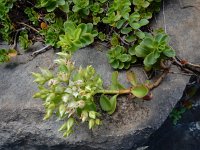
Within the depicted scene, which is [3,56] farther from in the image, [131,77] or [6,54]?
[131,77]

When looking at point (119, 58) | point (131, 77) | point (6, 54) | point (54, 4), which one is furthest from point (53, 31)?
point (131, 77)

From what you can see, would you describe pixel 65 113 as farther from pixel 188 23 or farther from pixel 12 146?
pixel 188 23

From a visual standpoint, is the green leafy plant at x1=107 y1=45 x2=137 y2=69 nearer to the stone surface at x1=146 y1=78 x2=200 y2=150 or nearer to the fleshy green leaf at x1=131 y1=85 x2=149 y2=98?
the fleshy green leaf at x1=131 y1=85 x2=149 y2=98

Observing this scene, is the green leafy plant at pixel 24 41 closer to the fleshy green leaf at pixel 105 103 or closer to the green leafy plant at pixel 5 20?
the green leafy plant at pixel 5 20

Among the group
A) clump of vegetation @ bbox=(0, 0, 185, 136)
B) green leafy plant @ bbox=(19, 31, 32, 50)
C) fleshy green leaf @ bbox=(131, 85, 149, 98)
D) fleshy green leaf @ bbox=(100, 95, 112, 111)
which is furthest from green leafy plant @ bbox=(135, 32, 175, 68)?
green leafy plant @ bbox=(19, 31, 32, 50)

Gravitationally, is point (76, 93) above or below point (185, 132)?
above

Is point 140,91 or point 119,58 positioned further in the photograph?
point 119,58

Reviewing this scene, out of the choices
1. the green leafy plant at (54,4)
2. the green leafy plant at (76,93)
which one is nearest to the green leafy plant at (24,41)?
the green leafy plant at (54,4)
